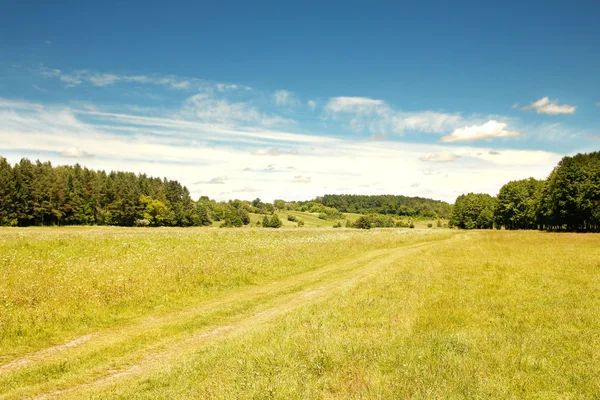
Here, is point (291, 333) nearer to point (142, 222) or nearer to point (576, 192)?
point (576, 192)

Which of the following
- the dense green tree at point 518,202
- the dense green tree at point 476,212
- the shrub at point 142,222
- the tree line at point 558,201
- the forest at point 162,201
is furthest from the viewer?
the dense green tree at point 476,212

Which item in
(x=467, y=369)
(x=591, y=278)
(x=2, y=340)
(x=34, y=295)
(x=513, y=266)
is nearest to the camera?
(x=467, y=369)

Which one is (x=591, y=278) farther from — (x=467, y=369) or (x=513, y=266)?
(x=467, y=369)

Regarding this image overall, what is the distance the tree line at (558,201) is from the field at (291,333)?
65.5 m

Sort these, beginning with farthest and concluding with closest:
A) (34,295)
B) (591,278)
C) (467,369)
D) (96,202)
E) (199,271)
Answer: (96,202) → (199,271) → (591,278) → (34,295) → (467,369)

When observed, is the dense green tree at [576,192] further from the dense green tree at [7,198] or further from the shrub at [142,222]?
the dense green tree at [7,198]

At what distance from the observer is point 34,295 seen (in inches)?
550

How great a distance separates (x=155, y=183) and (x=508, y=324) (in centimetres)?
12969

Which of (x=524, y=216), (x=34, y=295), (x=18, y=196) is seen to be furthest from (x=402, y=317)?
(x=524, y=216)

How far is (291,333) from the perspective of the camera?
1037 centimetres

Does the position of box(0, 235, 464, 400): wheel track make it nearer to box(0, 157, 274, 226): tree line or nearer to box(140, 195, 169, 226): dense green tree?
box(0, 157, 274, 226): tree line

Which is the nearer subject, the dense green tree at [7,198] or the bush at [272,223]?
the dense green tree at [7,198]

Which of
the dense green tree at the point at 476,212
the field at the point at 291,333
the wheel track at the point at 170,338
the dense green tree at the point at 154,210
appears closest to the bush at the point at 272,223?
the dense green tree at the point at 154,210

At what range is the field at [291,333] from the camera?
746 centimetres
